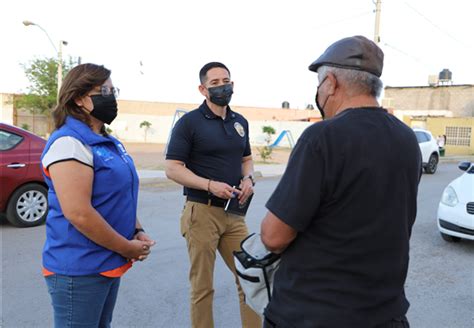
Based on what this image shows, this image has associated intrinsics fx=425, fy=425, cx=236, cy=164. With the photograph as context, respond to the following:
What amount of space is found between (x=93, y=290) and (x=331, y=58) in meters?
1.51

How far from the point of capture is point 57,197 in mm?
1912

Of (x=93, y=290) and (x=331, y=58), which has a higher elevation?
(x=331, y=58)

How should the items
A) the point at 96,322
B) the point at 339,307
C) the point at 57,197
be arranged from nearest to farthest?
1. the point at 339,307
2. the point at 57,197
3. the point at 96,322

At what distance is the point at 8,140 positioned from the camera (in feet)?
21.3

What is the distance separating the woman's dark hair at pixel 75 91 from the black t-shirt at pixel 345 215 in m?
1.12

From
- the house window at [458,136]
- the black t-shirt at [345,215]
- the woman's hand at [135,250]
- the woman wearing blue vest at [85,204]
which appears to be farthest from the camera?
the house window at [458,136]

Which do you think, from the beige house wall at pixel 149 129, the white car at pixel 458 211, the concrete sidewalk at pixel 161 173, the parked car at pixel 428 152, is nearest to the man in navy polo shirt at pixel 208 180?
the white car at pixel 458 211

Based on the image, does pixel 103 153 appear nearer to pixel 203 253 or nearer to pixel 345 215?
pixel 345 215

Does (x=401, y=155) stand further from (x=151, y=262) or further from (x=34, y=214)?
(x=34, y=214)

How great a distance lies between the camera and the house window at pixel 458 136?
31.7 meters

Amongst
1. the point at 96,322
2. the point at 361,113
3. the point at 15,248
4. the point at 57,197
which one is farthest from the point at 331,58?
the point at 15,248

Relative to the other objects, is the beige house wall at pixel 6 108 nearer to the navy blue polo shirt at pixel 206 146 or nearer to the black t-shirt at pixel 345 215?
the navy blue polo shirt at pixel 206 146

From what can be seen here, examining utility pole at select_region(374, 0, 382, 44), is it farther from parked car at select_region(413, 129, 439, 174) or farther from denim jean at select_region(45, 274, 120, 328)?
denim jean at select_region(45, 274, 120, 328)

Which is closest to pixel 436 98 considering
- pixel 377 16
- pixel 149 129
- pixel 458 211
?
pixel 377 16
